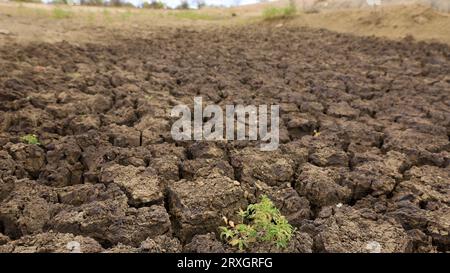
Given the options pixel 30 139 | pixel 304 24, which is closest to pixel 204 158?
pixel 30 139

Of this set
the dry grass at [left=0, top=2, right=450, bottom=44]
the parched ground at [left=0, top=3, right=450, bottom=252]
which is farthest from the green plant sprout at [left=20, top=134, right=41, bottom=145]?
the dry grass at [left=0, top=2, right=450, bottom=44]

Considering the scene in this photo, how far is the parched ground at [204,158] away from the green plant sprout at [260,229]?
0.07 metres

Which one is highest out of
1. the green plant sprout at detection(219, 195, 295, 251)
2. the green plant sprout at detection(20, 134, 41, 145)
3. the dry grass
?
the dry grass

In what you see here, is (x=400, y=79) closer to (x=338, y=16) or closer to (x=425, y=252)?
(x=425, y=252)

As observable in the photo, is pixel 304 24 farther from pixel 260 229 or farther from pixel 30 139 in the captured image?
pixel 260 229

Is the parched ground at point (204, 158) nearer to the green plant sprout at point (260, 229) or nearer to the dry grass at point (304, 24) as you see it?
the green plant sprout at point (260, 229)

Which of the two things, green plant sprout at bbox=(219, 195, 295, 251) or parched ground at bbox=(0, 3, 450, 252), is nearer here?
green plant sprout at bbox=(219, 195, 295, 251)

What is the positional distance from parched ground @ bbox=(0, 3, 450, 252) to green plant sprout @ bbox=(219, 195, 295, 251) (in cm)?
7

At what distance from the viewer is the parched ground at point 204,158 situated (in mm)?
2750

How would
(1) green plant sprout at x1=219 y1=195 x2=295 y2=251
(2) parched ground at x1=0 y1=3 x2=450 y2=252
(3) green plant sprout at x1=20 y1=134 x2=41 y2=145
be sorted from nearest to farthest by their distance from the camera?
1. (1) green plant sprout at x1=219 y1=195 x2=295 y2=251
2. (2) parched ground at x1=0 y1=3 x2=450 y2=252
3. (3) green plant sprout at x1=20 y1=134 x2=41 y2=145

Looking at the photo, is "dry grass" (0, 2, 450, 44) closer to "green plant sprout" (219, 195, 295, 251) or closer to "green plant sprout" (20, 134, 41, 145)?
"green plant sprout" (20, 134, 41, 145)

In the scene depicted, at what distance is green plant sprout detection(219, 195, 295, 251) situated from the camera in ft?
8.56
